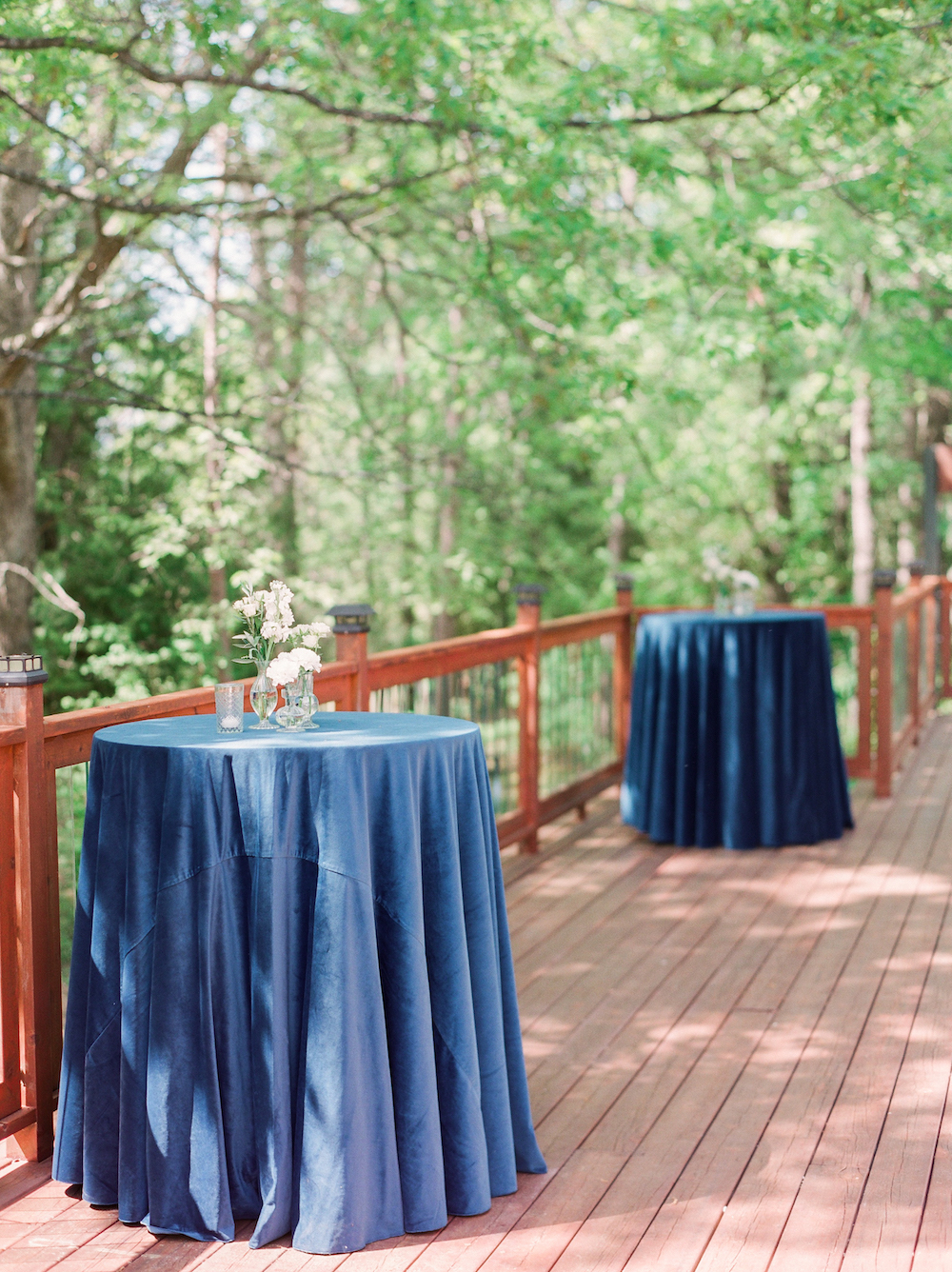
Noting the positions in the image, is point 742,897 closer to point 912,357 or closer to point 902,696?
point 902,696

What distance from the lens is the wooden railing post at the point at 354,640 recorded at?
424 cm

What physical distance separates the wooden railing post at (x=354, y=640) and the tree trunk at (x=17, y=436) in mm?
4447

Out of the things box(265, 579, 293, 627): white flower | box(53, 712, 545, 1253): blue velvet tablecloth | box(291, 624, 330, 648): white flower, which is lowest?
box(53, 712, 545, 1253): blue velvet tablecloth

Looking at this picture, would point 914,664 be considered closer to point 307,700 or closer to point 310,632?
point 310,632

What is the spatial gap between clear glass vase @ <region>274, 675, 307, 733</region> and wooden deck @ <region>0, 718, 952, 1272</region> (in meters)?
1.08

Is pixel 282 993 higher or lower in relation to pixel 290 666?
lower

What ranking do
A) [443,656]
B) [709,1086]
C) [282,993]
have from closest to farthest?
[282,993] → [709,1086] → [443,656]

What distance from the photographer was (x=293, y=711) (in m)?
2.98

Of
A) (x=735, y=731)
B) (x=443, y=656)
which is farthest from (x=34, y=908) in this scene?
(x=735, y=731)

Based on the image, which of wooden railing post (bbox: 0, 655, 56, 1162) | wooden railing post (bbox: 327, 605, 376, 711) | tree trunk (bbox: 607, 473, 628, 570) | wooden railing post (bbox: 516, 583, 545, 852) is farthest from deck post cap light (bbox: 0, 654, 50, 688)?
tree trunk (bbox: 607, 473, 628, 570)

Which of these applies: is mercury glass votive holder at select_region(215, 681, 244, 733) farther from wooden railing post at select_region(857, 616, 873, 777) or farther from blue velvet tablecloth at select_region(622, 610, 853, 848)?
wooden railing post at select_region(857, 616, 873, 777)

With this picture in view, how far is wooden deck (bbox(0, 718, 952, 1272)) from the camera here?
264 centimetres

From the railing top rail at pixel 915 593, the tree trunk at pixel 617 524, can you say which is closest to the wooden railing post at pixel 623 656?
the railing top rail at pixel 915 593

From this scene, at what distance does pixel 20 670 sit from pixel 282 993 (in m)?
0.93
